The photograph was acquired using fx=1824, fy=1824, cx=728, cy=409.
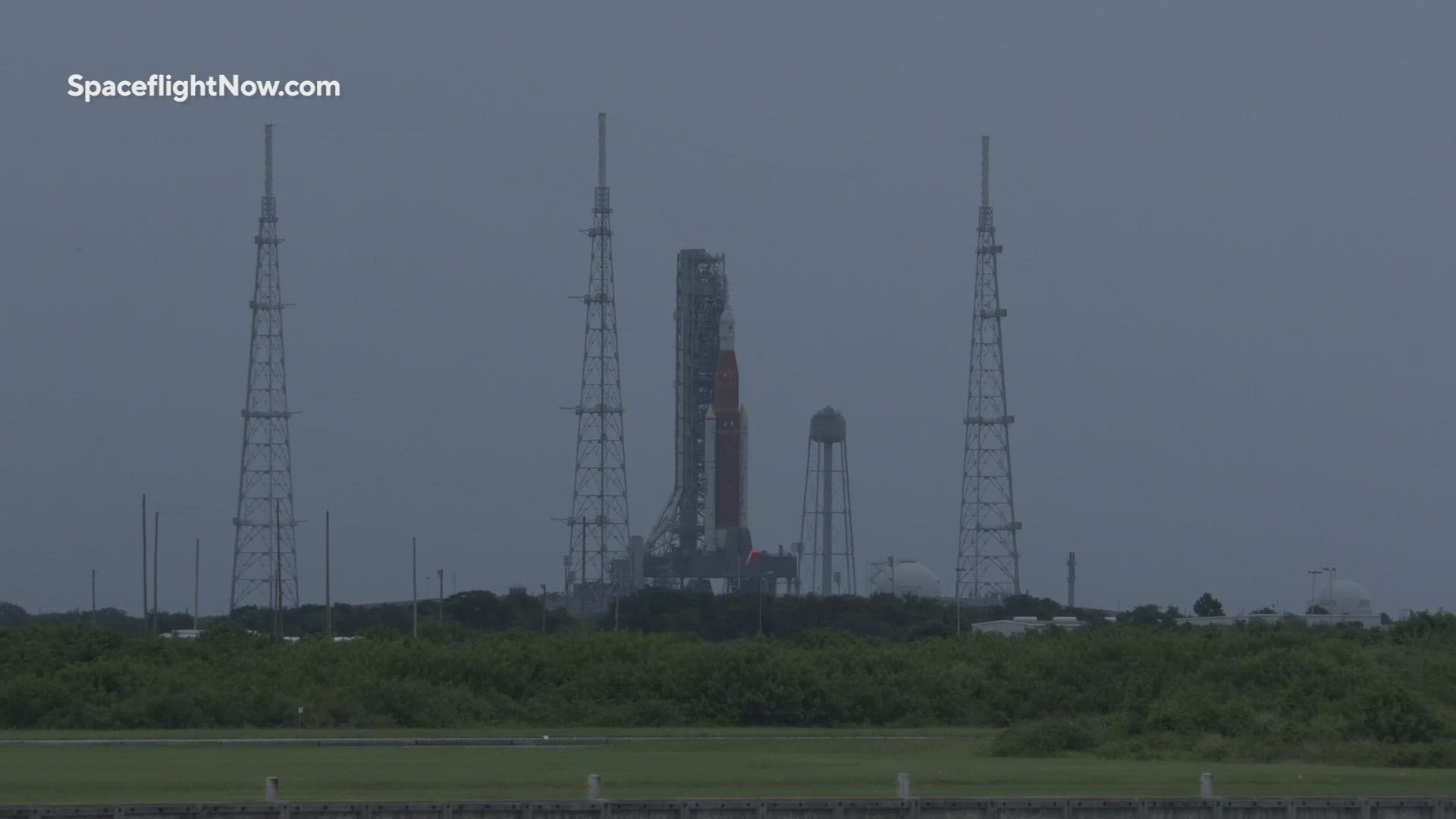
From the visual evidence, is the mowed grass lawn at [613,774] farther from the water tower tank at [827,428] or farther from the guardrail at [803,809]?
the water tower tank at [827,428]

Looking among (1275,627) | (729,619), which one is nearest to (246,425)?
(729,619)

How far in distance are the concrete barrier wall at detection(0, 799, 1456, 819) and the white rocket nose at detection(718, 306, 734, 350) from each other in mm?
70209

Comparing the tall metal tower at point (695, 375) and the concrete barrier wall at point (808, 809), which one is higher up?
the tall metal tower at point (695, 375)

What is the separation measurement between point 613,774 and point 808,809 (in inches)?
253

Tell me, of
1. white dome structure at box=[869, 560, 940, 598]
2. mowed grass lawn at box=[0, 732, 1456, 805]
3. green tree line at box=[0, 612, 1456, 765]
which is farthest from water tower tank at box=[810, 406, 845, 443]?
mowed grass lawn at box=[0, 732, 1456, 805]

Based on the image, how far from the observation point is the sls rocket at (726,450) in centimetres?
9069

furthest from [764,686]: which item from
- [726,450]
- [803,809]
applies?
[726,450]

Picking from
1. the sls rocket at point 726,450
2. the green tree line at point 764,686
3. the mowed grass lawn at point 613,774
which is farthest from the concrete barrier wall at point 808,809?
the sls rocket at point 726,450

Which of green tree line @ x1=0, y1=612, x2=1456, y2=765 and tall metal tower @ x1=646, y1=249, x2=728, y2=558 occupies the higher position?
tall metal tower @ x1=646, y1=249, x2=728, y2=558

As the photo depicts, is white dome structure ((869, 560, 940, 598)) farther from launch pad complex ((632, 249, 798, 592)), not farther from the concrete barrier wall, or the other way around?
the concrete barrier wall

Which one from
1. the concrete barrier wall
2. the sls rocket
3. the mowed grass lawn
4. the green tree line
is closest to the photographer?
the concrete barrier wall

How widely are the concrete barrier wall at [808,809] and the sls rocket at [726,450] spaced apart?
69.8 m

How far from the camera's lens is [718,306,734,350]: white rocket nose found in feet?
298

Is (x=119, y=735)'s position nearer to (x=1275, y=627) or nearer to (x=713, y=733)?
(x=713, y=733)
